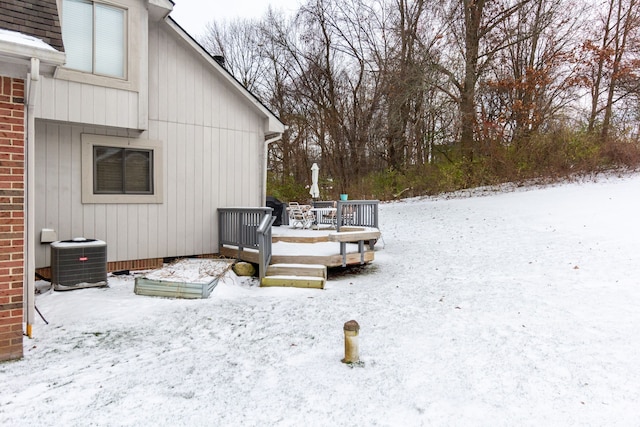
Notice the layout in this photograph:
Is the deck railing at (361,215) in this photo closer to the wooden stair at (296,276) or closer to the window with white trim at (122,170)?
the wooden stair at (296,276)

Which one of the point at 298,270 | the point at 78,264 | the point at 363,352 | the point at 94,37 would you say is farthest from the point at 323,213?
the point at 363,352

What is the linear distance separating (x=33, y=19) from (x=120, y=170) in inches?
134

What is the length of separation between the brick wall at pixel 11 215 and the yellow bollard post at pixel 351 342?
3096mm

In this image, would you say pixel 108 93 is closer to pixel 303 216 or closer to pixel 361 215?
pixel 303 216

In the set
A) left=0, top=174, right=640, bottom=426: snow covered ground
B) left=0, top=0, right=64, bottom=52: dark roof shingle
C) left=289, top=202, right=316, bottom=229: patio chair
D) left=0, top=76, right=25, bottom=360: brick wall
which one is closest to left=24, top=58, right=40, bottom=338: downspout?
left=0, top=76, right=25, bottom=360: brick wall

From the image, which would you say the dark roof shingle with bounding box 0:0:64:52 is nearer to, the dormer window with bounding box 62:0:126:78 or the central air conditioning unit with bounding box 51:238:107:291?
the dormer window with bounding box 62:0:126:78

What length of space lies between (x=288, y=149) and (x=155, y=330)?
66.3ft

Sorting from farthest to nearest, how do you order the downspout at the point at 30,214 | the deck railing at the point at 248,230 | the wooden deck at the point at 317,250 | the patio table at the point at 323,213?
the patio table at the point at 323,213
the wooden deck at the point at 317,250
the deck railing at the point at 248,230
the downspout at the point at 30,214

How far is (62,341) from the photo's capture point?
4098mm

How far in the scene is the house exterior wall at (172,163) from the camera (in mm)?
6309

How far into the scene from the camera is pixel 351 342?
3.63 m

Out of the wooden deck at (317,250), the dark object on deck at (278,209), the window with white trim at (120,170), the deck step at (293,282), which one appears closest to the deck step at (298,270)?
the deck step at (293,282)

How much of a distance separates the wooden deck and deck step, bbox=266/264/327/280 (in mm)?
288

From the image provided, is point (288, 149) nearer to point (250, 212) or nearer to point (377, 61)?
point (377, 61)
